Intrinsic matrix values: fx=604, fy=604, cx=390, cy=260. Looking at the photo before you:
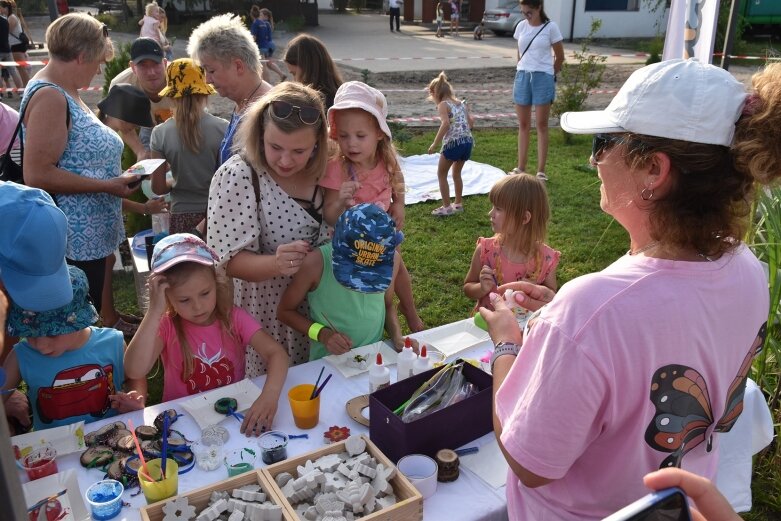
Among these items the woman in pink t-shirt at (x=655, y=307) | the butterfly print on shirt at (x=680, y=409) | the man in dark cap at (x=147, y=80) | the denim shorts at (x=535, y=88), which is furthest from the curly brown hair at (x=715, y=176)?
the denim shorts at (x=535, y=88)

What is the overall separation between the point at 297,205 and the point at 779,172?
1.91m

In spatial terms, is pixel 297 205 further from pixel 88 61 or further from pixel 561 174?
pixel 561 174

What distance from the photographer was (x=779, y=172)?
1.20 m

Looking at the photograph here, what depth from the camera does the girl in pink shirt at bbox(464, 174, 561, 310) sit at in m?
3.37

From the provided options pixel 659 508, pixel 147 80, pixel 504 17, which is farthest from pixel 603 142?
pixel 504 17

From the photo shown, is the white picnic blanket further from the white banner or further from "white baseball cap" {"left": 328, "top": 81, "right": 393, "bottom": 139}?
"white baseball cap" {"left": 328, "top": 81, "right": 393, "bottom": 139}

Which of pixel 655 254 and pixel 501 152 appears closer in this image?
pixel 655 254

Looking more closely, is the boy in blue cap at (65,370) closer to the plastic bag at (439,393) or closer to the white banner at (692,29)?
the plastic bag at (439,393)

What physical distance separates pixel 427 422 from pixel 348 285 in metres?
0.79

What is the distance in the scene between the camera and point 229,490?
1.76 metres

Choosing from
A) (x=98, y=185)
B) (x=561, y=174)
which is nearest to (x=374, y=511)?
(x=98, y=185)

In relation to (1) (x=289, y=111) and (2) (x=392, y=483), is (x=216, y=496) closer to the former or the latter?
(2) (x=392, y=483)

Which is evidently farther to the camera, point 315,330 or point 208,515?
point 315,330

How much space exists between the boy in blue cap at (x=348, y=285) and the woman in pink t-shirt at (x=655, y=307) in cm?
119
